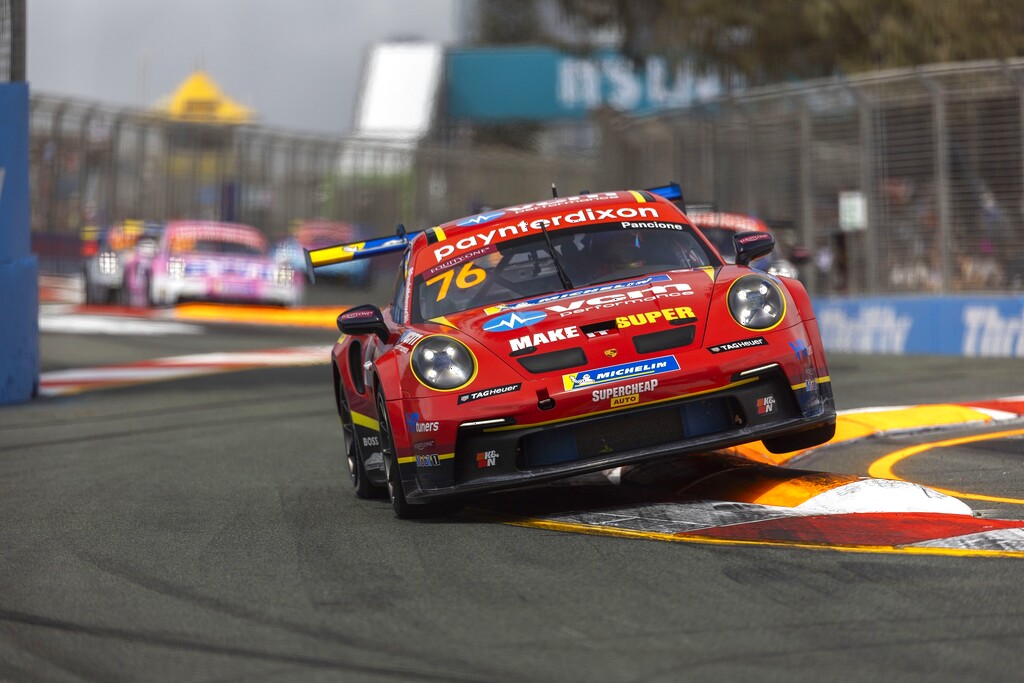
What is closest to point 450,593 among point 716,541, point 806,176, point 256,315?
point 716,541

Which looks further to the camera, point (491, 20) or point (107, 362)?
point (491, 20)

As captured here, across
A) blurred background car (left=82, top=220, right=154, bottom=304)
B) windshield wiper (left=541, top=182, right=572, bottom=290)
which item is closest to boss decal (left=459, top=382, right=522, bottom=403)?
windshield wiper (left=541, top=182, right=572, bottom=290)

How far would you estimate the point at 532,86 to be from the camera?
64062 millimetres

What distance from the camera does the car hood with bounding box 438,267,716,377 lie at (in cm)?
659

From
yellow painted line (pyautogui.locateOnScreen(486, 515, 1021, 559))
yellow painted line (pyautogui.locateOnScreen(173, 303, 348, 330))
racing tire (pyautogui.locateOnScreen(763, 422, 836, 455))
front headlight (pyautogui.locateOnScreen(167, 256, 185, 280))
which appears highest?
racing tire (pyautogui.locateOnScreen(763, 422, 836, 455))

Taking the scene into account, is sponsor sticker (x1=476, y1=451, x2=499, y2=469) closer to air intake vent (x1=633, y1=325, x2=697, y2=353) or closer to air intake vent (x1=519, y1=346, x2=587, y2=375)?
air intake vent (x1=519, y1=346, x2=587, y2=375)

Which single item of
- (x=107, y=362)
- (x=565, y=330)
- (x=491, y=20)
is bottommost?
(x=107, y=362)

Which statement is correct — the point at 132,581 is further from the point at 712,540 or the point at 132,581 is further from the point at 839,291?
the point at 839,291

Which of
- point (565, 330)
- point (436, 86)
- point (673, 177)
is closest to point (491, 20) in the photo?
point (436, 86)

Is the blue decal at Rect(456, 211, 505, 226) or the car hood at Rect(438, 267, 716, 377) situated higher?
the blue decal at Rect(456, 211, 505, 226)

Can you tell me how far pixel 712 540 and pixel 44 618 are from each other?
2292 mm

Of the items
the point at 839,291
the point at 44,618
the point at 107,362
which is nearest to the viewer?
the point at 44,618

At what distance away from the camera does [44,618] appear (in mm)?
5090

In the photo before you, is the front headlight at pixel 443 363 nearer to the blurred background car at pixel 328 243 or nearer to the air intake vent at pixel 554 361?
the air intake vent at pixel 554 361
